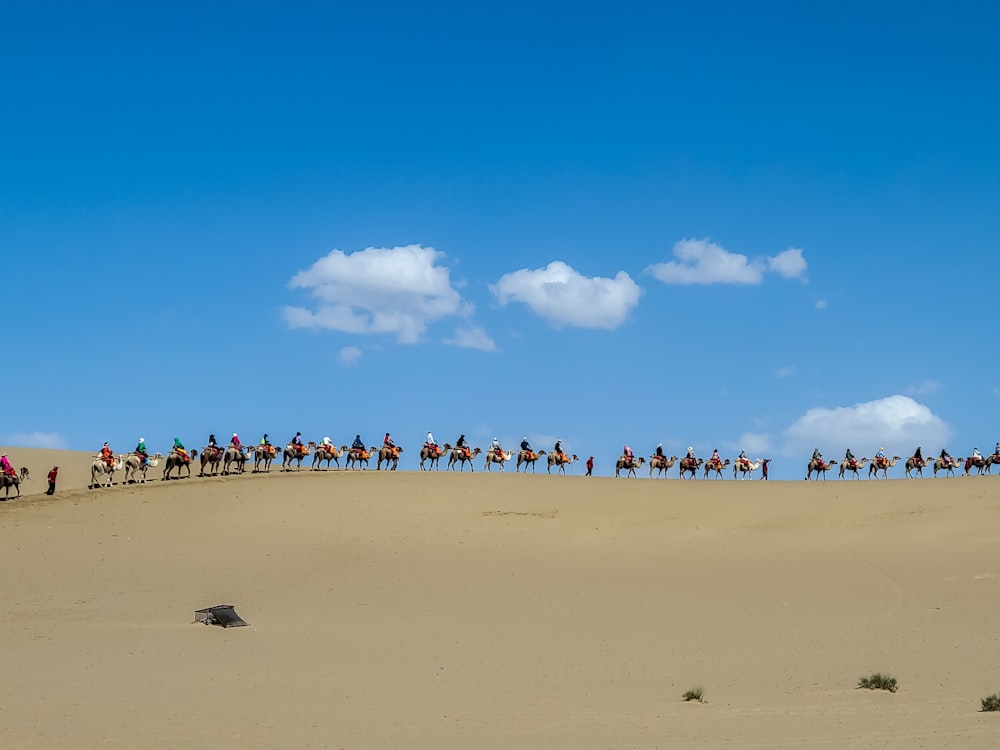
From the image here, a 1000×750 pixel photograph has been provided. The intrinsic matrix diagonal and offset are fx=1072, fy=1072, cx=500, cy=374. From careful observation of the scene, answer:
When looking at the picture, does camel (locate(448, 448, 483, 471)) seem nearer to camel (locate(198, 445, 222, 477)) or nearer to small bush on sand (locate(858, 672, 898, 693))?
camel (locate(198, 445, 222, 477))

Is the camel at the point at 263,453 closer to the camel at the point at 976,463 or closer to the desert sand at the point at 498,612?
the desert sand at the point at 498,612

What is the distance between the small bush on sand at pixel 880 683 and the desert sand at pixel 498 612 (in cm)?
28

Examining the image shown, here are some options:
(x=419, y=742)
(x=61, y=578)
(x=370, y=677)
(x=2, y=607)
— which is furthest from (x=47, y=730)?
(x=61, y=578)

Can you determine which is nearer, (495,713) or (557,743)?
(557,743)

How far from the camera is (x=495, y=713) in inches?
600

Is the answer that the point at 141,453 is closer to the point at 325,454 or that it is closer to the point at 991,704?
the point at 325,454

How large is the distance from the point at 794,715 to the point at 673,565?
13.9 metres

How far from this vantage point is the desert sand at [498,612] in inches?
575

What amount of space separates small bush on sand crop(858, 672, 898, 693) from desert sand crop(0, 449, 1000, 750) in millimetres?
275

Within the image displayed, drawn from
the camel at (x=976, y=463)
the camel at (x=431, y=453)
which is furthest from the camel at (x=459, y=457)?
the camel at (x=976, y=463)

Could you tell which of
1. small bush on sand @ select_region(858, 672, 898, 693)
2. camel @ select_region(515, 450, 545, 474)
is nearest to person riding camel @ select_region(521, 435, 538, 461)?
camel @ select_region(515, 450, 545, 474)

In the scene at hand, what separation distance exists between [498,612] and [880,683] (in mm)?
9469

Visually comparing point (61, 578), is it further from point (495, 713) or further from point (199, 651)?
point (495, 713)

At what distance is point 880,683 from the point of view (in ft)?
55.6
